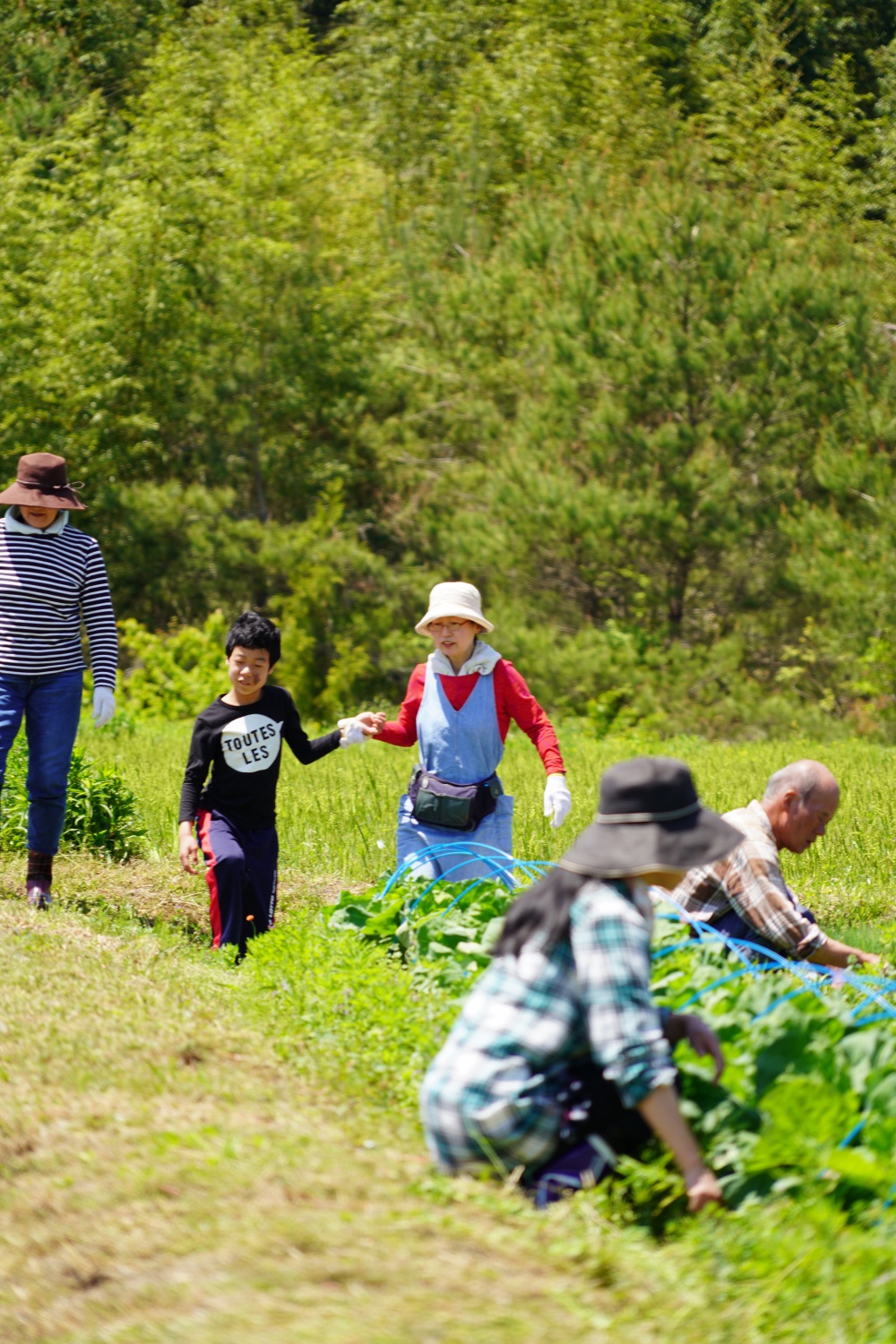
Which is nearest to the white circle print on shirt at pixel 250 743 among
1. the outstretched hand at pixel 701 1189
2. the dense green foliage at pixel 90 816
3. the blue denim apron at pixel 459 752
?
the blue denim apron at pixel 459 752

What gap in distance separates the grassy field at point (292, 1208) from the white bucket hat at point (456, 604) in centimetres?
132

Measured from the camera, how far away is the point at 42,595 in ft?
22.1

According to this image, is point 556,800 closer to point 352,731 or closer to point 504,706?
Answer: point 504,706

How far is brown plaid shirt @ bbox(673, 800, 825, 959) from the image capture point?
493cm

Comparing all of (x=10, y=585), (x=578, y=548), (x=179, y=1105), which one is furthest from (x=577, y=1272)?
(x=578, y=548)

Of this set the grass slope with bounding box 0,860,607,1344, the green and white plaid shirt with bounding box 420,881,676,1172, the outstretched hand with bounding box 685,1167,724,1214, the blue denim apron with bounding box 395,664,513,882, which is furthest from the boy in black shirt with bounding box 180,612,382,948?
the outstretched hand with bounding box 685,1167,724,1214

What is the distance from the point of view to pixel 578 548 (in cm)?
2150

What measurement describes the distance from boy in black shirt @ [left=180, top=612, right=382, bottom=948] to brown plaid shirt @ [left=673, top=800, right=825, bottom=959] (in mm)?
1722

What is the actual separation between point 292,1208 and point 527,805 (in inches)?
265

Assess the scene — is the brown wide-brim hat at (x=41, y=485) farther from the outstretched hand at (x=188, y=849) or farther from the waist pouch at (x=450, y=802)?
the waist pouch at (x=450, y=802)

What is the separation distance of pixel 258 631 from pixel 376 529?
21.0m

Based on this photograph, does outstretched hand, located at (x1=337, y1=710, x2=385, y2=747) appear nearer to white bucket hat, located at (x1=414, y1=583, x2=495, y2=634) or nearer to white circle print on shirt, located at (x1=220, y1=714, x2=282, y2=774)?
white circle print on shirt, located at (x1=220, y1=714, x2=282, y2=774)

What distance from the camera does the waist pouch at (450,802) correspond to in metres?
5.95

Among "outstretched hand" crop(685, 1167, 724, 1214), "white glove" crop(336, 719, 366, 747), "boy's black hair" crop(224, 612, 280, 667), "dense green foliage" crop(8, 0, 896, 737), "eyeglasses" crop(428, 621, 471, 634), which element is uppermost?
"outstretched hand" crop(685, 1167, 724, 1214)
